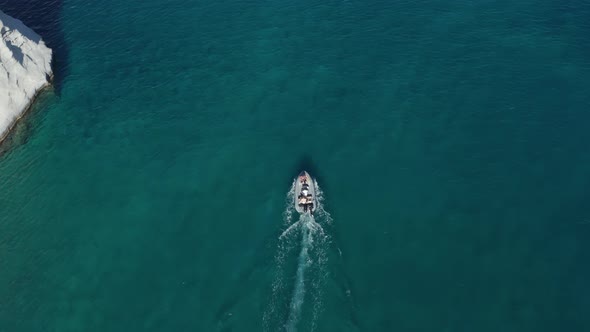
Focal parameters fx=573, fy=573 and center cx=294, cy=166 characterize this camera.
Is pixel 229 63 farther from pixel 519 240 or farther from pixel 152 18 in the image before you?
pixel 519 240

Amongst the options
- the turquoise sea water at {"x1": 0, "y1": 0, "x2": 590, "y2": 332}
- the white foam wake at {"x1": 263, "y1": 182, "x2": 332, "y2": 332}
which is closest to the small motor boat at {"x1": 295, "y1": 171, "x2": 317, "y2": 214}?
the white foam wake at {"x1": 263, "y1": 182, "x2": 332, "y2": 332}

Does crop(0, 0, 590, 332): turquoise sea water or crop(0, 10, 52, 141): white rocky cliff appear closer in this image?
crop(0, 0, 590, 332): turquoise sea water

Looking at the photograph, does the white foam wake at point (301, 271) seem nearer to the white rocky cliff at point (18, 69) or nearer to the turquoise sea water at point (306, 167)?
the turquoise sea water at point (306, 167)

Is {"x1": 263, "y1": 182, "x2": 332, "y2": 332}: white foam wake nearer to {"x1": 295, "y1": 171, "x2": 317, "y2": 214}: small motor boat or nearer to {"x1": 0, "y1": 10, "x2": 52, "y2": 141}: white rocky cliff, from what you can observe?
{"x1": 295, "y1": 171, "x2": 317, "y2": 214}: small motor boat

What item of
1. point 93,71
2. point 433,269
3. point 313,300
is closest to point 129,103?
point 93,71

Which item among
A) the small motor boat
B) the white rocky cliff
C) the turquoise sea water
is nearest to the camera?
the turquoise sea water

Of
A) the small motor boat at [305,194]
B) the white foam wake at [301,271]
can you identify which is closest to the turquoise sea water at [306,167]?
the white foam wake at [301,271]
